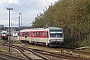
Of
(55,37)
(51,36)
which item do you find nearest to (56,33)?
(55,37)

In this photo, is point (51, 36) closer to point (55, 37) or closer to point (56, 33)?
point (55, 37)

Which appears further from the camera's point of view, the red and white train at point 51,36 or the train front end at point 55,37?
the red and white train at point 51,36

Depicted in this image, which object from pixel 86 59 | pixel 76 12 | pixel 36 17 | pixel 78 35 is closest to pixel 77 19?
pixel 76 12

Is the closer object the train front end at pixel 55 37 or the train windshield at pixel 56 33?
the train front end at pixel 55 37

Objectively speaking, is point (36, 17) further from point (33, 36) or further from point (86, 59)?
point (86, 59)

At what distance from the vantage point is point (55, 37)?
40781 millimetres

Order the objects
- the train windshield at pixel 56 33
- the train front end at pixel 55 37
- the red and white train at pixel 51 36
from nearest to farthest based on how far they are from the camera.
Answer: the train front end at pixel 55 37 → the red and white train at pixel 51 36 → the train windshield at pixel 56 33

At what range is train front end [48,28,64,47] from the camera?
40375 mm

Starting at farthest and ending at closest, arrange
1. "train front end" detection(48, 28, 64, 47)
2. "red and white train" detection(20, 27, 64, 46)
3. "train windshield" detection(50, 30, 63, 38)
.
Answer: "train windshield" detection(50, 30, 63, 38)
"red and white train" detection(20, 27, 64, 46)
"train front end" detection(48, 28, 64, 47)

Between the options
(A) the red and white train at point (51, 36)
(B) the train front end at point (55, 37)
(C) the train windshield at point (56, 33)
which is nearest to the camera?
(B) the train front end at point (55, 37)

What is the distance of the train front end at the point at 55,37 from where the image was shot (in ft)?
132

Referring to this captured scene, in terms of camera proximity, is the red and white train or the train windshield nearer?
the red and white train

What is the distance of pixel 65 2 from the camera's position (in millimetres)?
51438

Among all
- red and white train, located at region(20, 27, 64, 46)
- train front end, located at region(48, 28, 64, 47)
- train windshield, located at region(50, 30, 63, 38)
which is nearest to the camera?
train front end, located at region(48, 28, 64, 47)
